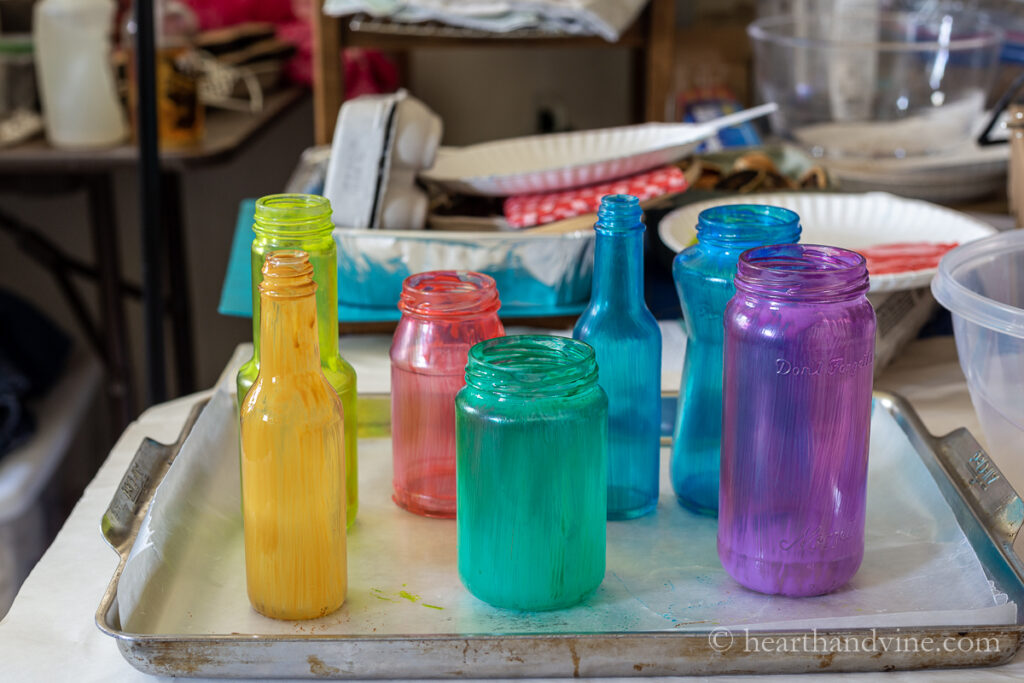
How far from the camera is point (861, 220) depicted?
3.24 ft

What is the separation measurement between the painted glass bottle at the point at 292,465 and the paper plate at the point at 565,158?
20.1 inches

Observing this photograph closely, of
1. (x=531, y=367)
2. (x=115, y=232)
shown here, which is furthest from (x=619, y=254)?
(x=115, y=232)

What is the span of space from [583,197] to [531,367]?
478mm

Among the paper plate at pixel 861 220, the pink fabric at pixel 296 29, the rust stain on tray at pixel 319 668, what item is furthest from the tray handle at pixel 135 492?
the pink fabric at pixel 296 29

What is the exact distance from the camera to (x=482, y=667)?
1.65ft

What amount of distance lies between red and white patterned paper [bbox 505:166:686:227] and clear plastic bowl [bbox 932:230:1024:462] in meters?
0.32

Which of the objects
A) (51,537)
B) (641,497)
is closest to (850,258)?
(641,497)

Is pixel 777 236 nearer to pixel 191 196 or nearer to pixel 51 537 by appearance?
pixel 51 537

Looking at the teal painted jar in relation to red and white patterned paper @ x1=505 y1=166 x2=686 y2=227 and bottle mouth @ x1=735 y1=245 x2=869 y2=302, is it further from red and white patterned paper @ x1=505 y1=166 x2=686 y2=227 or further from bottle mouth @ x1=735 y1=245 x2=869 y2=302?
red and white patterned paper @ x1=505 y1=166 x2=686 y2=227

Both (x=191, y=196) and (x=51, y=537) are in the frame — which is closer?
(x=51, y=537)

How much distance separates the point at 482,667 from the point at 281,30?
1.63 metres

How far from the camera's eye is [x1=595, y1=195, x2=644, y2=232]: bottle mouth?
585mm

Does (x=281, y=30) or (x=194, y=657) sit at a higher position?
(x=281, y=30)

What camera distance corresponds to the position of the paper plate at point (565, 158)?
0.98 m
